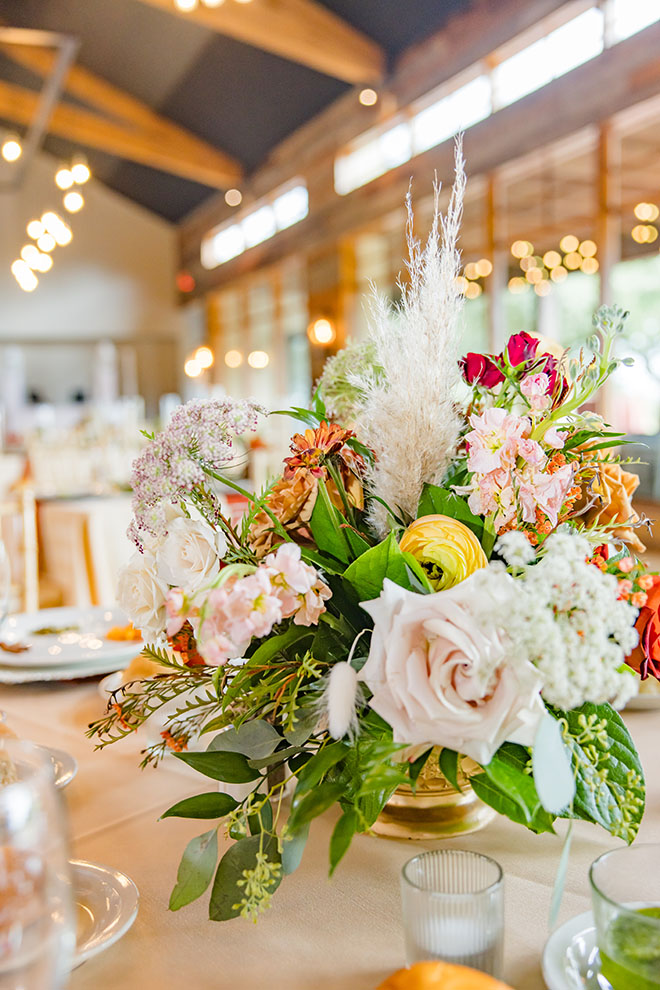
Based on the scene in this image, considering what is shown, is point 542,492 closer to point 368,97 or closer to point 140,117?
point 368,97

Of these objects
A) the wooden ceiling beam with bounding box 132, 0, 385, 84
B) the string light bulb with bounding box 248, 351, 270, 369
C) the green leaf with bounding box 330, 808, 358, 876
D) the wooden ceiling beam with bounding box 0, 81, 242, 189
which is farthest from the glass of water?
the wooden ceiling beam with bounding box 0, 81, 242, 189

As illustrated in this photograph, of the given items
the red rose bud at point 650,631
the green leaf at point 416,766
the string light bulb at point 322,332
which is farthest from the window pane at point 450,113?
the green leaf at point 416,766

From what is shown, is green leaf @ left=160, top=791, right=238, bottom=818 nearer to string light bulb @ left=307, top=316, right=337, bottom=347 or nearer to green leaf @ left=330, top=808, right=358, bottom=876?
green leaf @ left=330, top=808, right=358, bottom=876

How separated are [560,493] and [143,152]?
39.5ft

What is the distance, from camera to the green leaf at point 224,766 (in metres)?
0.67

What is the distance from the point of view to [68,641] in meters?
1.46

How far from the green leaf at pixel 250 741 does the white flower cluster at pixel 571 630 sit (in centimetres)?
24

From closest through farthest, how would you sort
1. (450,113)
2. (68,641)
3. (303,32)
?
1. (68,641)
2. (450,113)
3. (303,32)

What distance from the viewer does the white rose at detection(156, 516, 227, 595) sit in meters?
0.73

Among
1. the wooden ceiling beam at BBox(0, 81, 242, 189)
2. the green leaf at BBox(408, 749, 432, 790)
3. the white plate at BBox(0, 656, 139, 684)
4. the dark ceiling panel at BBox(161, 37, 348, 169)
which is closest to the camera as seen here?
the green leaf at BBox(408, 749, 432, 790)

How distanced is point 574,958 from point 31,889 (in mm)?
373

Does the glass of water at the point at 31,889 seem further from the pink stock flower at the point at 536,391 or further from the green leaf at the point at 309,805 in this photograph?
the pink stock flower at the point at 536,391

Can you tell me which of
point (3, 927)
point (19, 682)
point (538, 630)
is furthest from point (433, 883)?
point (19, 682)

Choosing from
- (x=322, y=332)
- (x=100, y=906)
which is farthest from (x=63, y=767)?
(x=322, y=332)
